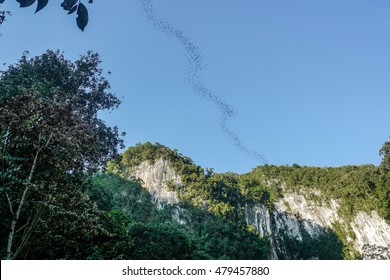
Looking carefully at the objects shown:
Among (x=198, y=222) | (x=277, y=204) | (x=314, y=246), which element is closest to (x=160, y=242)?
(x=198, y=222)

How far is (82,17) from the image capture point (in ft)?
5.30

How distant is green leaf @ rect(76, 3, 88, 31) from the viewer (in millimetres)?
1610

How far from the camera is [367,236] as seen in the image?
43.3 meters

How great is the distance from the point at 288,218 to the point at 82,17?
181 feet

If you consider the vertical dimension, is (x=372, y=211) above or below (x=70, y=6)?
above

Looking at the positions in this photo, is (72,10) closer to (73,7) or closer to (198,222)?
(73,7)

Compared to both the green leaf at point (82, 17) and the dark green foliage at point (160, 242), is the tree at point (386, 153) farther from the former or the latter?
the green leaf at point (82, 17)

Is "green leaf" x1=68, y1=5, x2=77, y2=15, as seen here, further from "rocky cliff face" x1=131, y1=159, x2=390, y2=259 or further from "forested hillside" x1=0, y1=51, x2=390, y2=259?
"rocky cliff face" x1=131, y1=159, x2=390, y2=259

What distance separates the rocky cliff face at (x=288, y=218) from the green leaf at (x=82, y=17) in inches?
1742

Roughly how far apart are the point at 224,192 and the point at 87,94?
34.8 meters

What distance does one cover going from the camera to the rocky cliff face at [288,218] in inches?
1737

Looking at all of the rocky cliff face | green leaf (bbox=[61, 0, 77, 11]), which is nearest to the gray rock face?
the rocky cliff face

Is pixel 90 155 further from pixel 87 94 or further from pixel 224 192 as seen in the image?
pixel 224 192

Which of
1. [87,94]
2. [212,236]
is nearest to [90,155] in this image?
[87,94]
